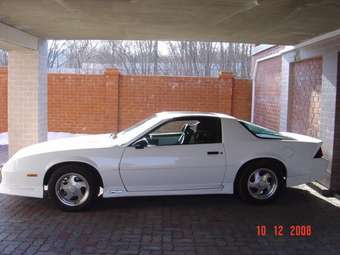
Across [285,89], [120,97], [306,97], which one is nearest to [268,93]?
[285,89]

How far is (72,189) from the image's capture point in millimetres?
6277

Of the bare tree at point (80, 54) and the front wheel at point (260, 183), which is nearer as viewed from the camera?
the front wheel at point (260, 183)

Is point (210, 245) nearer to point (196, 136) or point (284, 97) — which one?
point (196, 136)

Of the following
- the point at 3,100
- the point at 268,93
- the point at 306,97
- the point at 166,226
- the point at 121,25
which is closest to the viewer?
the point at 166,226

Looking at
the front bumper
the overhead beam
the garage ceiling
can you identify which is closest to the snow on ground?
the overhead beam

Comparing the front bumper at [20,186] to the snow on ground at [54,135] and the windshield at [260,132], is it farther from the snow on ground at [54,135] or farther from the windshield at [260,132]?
the snow on ground at [54,135]

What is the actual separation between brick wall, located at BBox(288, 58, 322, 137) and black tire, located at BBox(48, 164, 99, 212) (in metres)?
4.42

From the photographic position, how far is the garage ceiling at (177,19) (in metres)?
6.04

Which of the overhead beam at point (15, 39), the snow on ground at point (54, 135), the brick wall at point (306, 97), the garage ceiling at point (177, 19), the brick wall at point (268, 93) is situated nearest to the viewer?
the garage ceiling at point (177, 19)

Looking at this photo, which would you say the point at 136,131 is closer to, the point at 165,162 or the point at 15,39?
the point at 165,162

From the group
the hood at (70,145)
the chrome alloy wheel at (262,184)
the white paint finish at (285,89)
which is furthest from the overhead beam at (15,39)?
the white paint finish at (285,89)

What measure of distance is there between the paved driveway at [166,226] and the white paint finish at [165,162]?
0.35 metres

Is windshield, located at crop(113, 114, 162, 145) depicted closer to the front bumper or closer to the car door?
the car door

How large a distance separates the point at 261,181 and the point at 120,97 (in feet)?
28.3
